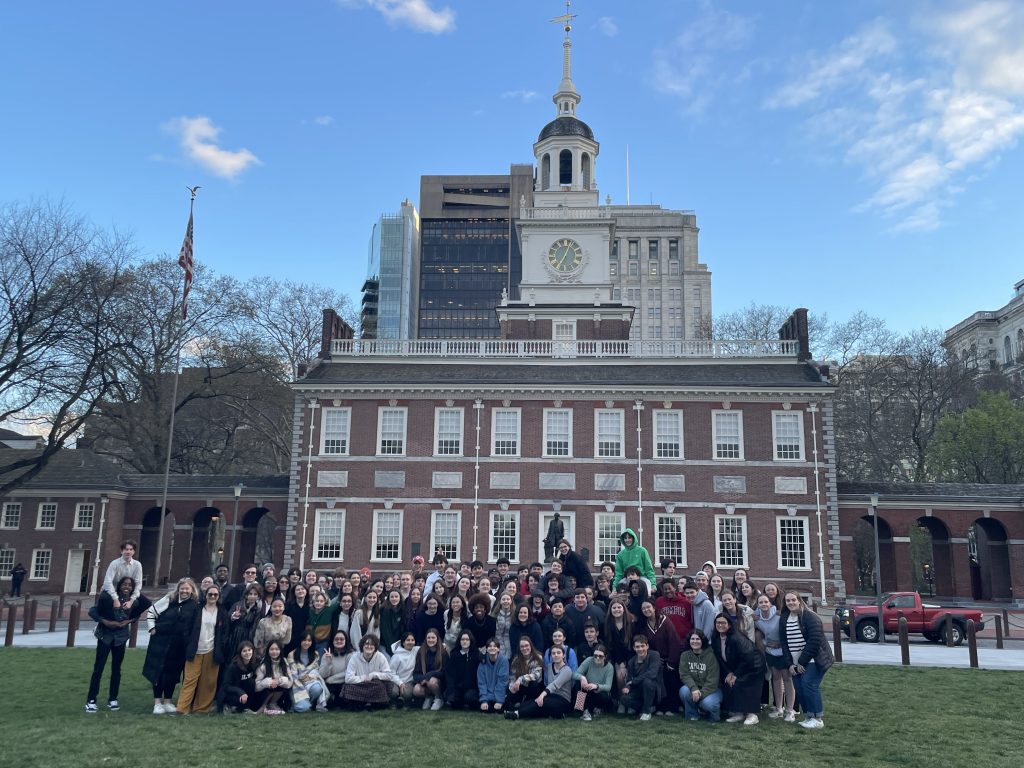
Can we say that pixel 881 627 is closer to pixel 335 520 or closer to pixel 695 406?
pixel 695 406

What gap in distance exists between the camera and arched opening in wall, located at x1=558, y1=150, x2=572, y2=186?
44500 mm

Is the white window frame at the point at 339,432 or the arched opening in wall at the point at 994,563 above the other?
the white window frame at the point at 339,432

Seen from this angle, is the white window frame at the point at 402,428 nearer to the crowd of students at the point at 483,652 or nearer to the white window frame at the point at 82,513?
the white window frame at the point at 82,513

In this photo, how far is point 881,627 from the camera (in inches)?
824

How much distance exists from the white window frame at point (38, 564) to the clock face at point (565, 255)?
88.1 feet

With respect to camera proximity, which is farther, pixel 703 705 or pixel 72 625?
pixel 72 625

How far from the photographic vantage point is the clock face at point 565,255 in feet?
140

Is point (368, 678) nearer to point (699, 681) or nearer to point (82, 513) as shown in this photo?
point (699, 681)

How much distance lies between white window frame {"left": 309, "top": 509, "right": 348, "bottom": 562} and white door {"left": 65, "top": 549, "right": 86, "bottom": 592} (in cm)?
1024

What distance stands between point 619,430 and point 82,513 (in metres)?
23.0

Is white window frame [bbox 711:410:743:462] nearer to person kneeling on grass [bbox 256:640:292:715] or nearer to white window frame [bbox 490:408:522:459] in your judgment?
white window frame [bbox 490:408:522:459]

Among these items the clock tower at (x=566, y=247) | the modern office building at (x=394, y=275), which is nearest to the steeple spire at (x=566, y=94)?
the clock tower at (x=566, y=247)

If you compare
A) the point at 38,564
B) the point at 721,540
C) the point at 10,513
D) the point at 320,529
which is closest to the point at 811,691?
the point at 721,540

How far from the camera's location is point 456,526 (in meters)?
32.3
